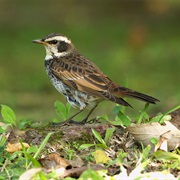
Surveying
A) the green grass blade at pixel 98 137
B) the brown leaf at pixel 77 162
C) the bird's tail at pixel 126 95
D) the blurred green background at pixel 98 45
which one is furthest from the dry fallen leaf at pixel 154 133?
the blurred green background at pixel 98 45

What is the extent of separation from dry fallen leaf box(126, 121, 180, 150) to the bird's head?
2582 mm

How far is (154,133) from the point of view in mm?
6441

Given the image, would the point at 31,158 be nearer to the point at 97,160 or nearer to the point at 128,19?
the point at 97,160

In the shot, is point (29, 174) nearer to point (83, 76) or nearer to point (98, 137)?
point (98, 137)

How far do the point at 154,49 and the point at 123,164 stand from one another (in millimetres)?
11047

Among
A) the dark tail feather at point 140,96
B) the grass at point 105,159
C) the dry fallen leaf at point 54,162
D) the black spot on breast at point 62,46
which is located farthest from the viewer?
the black spot on breast at point 62,46

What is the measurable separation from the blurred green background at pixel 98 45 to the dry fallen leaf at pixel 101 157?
434 centimetres

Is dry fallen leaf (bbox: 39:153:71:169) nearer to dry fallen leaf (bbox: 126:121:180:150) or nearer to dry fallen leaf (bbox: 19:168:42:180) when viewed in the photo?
dry fallen leaf (bbox: 19:168:42:180)

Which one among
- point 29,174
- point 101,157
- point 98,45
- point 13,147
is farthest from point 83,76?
point 98,45

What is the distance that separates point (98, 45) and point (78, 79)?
870 cm

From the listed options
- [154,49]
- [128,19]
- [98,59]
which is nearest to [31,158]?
[98,59]

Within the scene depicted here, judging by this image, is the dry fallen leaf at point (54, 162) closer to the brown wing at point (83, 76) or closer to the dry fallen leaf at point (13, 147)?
the dry fallen leaf at point (13, 147)

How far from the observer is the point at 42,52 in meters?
16.3

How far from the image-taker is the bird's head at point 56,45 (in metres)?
8.86
